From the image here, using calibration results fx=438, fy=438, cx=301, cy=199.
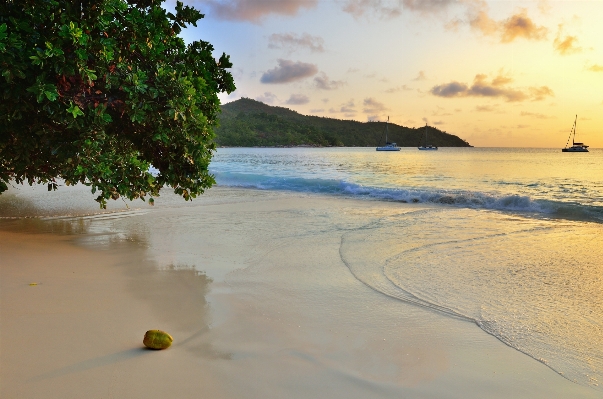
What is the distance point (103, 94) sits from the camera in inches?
251

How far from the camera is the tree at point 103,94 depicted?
5.74 meters

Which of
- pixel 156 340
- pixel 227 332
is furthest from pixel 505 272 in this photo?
pixel 156 340

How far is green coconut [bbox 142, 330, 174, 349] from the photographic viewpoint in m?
3.60

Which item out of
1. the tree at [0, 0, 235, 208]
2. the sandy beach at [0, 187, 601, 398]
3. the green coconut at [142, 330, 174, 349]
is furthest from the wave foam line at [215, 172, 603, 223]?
the green coconut at [142, 330, 174, 349]

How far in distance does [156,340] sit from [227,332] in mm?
710

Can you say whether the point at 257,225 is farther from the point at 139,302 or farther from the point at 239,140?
the point at 239,140

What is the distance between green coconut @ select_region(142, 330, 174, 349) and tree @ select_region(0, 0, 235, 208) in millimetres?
3472

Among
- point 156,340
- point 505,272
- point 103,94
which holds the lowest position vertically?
point 505,272

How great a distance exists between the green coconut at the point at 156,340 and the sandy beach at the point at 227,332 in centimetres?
6

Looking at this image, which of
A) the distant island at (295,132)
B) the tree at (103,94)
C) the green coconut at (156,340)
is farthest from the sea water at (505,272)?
the distant island at (295,132)

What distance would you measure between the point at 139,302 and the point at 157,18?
459 centimetres

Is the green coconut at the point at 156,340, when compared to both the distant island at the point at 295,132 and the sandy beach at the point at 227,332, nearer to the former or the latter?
the sandy beach at the point at 227,332

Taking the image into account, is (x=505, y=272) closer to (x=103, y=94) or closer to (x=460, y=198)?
(x=103, y=94)

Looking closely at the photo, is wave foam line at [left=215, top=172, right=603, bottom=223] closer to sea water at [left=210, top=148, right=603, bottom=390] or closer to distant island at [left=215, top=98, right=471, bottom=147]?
sea water at [left=210, top=148, right=603, bottom=390]
